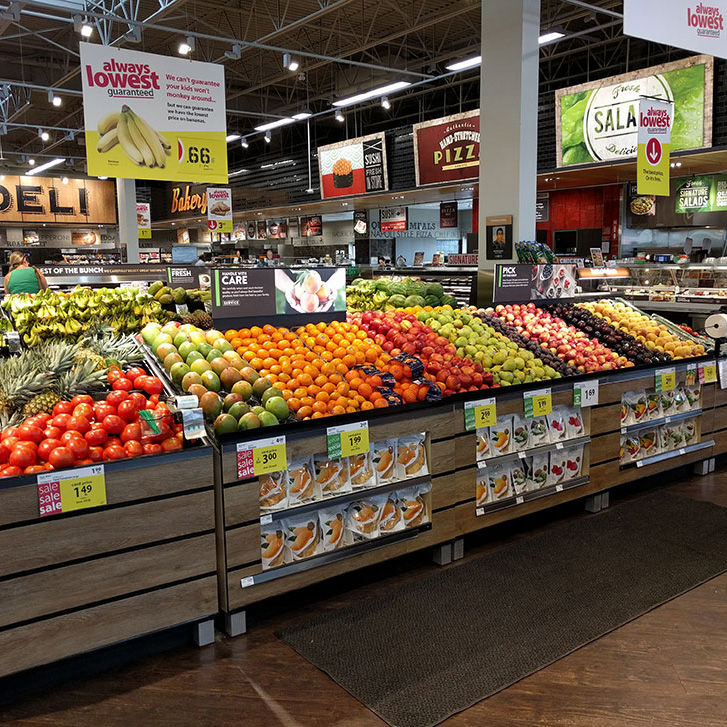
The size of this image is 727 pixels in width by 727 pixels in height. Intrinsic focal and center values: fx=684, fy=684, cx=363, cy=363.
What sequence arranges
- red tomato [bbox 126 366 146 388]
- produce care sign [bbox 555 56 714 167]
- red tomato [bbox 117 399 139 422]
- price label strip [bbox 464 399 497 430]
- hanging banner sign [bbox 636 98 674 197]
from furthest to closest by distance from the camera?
produce care sign [bbox 555 56 714 167]
hanging banner sign [bbox 636 98 674 197]
price label strip [bbox 464 399 497 430]
red tomato [bbox 126 366 146 388]
red tomato [bbox 117 399 139 422]

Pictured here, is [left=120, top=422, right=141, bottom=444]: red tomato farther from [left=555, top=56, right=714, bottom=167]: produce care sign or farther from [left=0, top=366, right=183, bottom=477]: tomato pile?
[left=555, top=56, right=714, bottom=167]: produce care sign

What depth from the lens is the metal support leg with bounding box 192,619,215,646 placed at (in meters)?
3.16

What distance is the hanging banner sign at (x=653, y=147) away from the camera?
7.07 metres

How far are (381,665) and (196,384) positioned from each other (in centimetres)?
159

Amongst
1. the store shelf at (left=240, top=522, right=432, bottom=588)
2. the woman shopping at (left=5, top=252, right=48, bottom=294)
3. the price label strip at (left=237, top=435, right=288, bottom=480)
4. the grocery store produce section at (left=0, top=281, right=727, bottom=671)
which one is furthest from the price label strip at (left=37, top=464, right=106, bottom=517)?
the woman shopping at (left=5, top=252, right=48, bottom=294)

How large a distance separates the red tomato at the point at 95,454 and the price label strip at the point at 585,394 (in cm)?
296

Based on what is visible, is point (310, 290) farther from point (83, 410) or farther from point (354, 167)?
point (354, 167)

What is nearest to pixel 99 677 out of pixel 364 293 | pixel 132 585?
pixel 132 585

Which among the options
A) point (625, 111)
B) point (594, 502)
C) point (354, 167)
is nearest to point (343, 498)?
point (594, 502)

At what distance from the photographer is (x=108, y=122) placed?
629 centimetres

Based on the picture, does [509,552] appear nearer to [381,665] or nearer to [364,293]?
[381,665]

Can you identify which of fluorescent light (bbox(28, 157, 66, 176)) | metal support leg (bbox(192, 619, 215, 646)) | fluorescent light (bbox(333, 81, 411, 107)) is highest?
fluorescent light (bbox(28, 157, 66, 176))

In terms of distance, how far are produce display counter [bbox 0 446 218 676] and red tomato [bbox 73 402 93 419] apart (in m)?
0.36

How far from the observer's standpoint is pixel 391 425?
3637mm
